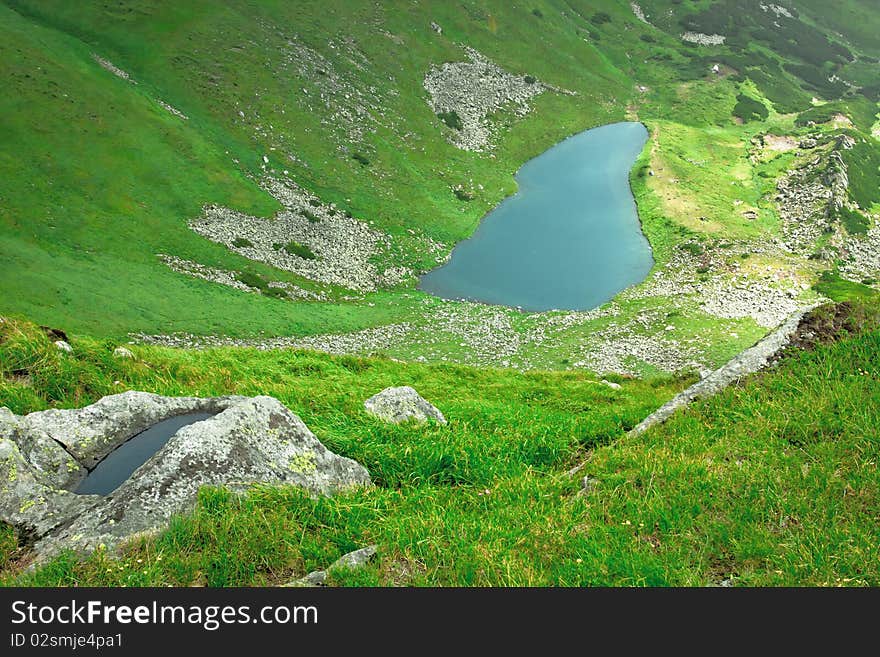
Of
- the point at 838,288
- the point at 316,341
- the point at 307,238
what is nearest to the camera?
the point at 316,341

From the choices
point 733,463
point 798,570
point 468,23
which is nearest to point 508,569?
point 798,570

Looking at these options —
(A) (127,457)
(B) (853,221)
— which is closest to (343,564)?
(A) (127,457)

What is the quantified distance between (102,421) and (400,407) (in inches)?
→ 259

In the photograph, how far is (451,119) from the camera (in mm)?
106188

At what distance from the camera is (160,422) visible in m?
11.4

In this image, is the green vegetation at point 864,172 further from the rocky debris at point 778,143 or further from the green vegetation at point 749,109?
the green vegetation at point 749,109

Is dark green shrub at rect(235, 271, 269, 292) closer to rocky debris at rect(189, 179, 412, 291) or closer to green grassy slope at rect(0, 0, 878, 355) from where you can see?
green grassy slope at rect(0, 0, 878, 355)

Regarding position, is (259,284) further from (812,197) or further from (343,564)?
(812,197)

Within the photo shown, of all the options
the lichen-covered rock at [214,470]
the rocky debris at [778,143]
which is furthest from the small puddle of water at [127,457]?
the rocky debris at [778,143]

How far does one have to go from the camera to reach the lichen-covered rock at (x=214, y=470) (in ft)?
26.6

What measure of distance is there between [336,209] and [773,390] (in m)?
71.7

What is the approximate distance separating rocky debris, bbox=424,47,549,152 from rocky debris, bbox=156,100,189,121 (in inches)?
1759

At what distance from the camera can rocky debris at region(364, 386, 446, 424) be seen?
14016mm

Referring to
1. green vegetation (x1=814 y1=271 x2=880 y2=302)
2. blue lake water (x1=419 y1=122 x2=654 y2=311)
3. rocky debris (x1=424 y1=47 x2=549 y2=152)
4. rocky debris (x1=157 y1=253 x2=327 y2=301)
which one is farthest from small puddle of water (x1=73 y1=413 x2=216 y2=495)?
rocky debris (x1=424 y1=47 x2=549 y2=152)
